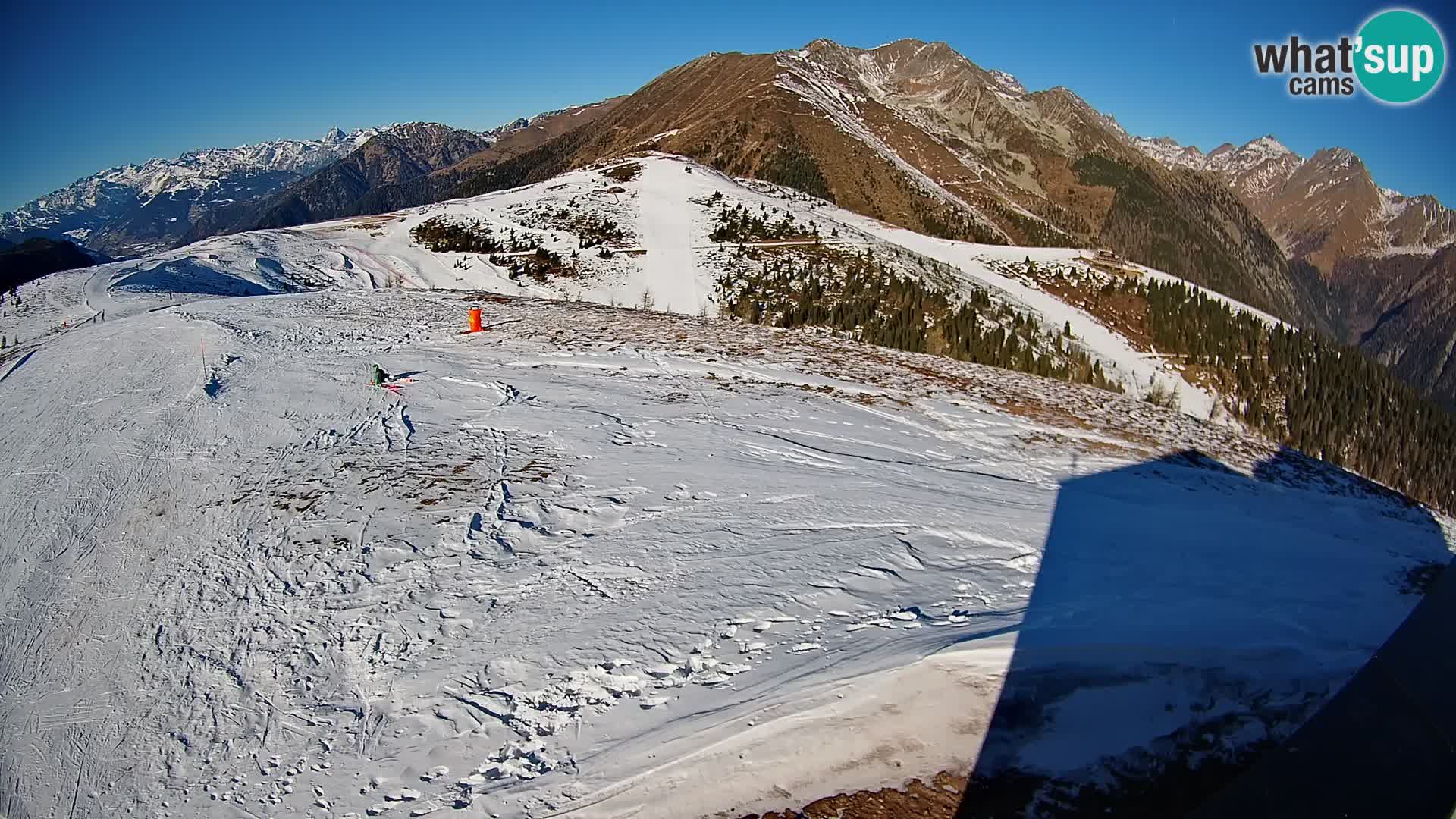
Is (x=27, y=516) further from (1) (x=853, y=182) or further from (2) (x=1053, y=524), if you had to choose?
(1) (x=853, y=182)

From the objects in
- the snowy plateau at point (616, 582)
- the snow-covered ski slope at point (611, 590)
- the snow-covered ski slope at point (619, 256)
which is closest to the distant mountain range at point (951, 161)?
the snow-covered ski slope at point (619, 256)

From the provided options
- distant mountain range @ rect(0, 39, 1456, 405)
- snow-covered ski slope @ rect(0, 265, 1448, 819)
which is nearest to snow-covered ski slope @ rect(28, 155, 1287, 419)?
snow-covered ski slope @ rect(0, 265, 1448, 819)

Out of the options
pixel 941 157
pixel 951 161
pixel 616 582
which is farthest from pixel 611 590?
pixel 951 161

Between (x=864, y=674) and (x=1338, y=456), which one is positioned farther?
(x=1338, y=456)

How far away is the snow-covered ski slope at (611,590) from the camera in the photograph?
528 centimetres

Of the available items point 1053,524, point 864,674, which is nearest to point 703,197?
point 1053,524

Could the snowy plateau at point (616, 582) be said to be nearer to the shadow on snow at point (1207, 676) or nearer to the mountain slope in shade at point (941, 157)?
the shadow on snow at point (1207, 676)

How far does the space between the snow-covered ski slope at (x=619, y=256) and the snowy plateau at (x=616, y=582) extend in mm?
12541

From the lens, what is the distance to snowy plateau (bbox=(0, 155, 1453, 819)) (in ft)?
17.4

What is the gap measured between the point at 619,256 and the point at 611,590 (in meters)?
27.0

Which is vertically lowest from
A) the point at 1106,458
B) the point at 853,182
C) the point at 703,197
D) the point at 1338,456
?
the point at 1338,456

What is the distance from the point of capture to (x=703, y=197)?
41.1 meters

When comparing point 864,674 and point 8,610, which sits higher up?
point 864,674

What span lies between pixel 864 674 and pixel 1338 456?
34272mm
